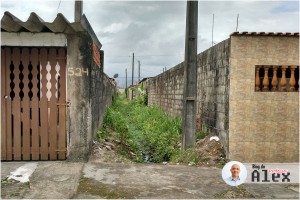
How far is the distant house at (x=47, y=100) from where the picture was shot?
248 inches

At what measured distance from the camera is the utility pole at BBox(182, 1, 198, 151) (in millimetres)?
7316

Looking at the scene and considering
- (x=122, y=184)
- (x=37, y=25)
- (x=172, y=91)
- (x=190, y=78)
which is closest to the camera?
(x=122, y=184)

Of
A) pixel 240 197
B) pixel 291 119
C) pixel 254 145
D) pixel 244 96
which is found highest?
pixel 244 96

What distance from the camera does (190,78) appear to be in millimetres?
7484

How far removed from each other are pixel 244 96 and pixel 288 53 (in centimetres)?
121

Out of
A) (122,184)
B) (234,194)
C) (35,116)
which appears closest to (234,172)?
(234,194)

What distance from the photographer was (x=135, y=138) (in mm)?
10742

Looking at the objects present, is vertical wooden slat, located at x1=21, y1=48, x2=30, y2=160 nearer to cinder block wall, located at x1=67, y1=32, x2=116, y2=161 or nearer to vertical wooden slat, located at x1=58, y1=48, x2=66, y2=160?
vertical wooden slat, located at x1=58, y1=48, x2=66, y2=160

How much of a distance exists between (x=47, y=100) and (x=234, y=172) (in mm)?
3716

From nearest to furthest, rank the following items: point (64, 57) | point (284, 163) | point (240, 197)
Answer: point (240, 197)
point (64, 57)
point (284, 163)

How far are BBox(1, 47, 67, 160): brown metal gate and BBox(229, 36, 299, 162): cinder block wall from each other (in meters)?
3.33

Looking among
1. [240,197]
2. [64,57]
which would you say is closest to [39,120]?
[64,57]

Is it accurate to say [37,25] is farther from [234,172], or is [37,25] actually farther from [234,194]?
[234,194]

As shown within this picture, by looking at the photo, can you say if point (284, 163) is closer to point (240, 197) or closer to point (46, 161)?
point (240, 197)
